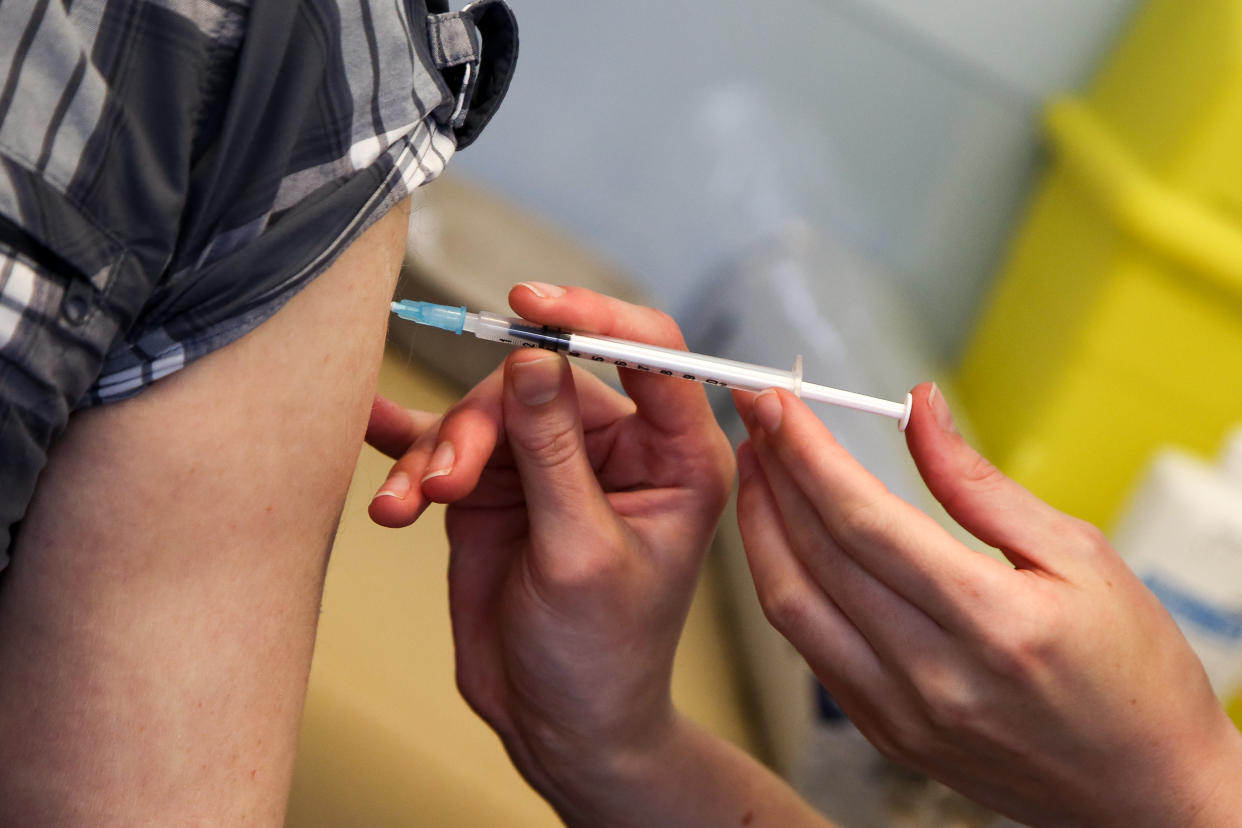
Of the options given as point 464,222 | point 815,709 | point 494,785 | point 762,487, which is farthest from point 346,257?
point 464,222

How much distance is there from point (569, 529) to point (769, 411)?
0.47 ft

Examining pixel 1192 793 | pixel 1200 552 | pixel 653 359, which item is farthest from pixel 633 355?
pixel 1200 552

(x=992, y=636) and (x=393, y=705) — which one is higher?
(x=992, y=636)

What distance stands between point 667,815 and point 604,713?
0.31 ft

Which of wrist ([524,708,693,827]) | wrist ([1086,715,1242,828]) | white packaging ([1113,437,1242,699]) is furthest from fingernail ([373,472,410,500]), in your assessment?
white packaging ([1113,437,1242,699])

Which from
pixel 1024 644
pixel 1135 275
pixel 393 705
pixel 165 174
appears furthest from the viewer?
pixel 1135 275

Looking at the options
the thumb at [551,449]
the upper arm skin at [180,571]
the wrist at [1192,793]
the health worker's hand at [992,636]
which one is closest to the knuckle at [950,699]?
the health worker's hand at [992,636]

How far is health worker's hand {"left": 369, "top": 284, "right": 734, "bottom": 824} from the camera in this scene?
56 cm

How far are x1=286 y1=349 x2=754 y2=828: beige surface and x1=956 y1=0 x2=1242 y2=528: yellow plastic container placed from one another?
801mm

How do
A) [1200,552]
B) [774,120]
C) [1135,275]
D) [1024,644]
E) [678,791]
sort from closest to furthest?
[1024,644] < [678,791] < [1200,552] < [1135,275] < [774,120]

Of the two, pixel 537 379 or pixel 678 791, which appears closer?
pixel 537 379

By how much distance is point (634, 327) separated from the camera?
1.93 ft

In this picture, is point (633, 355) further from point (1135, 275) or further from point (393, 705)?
point (1135, 275)

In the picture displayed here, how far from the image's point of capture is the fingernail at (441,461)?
1.79 ft
